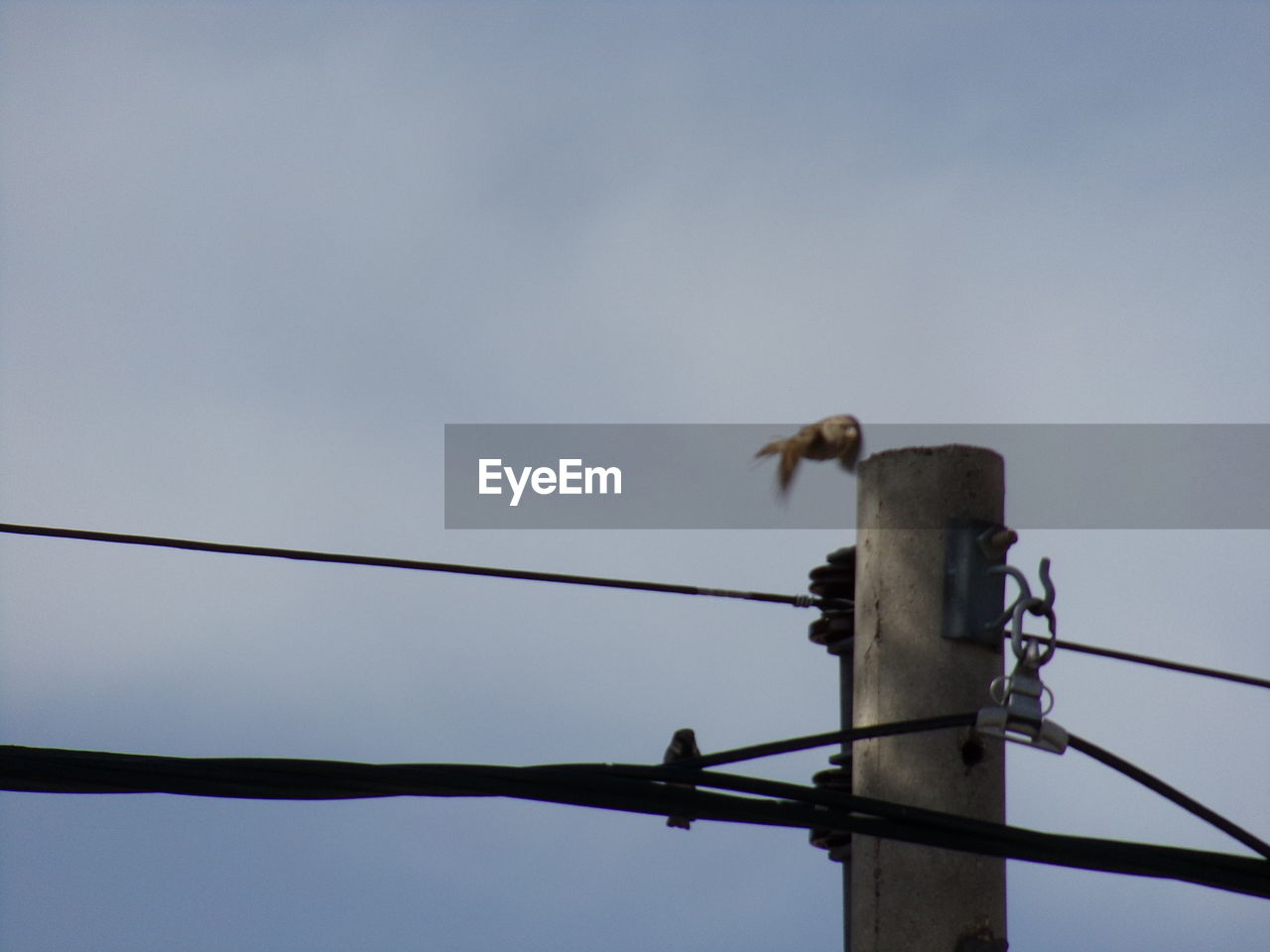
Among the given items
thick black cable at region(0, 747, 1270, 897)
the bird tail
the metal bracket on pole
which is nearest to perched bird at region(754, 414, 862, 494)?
the bird tail

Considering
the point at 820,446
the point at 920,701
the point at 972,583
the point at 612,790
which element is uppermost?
the point at 820,446

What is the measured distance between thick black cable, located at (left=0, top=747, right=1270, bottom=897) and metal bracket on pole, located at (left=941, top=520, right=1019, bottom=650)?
18.1 inches

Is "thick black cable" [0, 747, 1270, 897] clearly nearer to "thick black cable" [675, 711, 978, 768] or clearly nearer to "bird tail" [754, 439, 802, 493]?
"thick black cable" [675, 711, 978, 768]

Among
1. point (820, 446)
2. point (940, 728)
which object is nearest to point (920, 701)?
point (940, 728)

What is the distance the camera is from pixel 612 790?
448 cm

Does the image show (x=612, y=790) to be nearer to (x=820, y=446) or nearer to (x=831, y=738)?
(x=831, y=738)

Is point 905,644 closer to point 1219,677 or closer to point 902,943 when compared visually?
→ point 902,943

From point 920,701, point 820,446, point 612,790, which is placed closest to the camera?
point 612,790

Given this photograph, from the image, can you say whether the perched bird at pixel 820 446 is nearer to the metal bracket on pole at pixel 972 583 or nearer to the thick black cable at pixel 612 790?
the metal bracket on pole at pixel 972 583

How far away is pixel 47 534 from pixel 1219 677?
3.52 m

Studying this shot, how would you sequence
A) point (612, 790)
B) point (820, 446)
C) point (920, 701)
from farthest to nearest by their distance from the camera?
1. point (820, 446)
2. point (920, 701)
3. point (612, 790)

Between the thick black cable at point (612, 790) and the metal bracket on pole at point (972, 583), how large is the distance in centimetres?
46

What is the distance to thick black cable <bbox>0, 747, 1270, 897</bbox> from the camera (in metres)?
4.43

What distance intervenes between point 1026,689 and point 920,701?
25 centimetres
